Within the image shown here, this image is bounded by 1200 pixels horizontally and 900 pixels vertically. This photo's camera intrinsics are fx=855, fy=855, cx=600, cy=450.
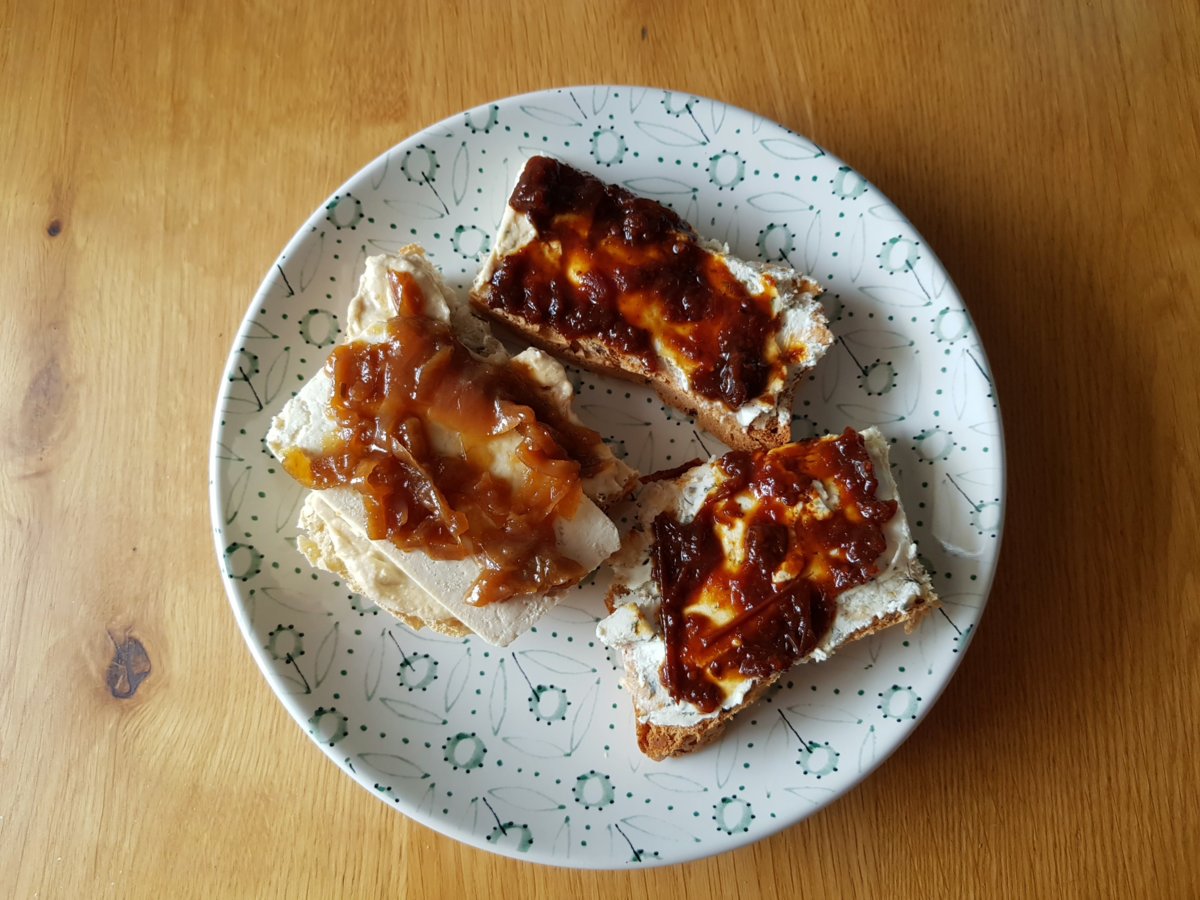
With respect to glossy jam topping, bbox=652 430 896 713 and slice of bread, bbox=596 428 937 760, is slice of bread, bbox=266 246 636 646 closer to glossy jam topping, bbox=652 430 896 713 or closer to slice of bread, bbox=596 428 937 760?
slice of bread, bbox=596 428 937 760

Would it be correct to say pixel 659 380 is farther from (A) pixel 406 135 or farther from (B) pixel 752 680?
(A) pixel 406 135

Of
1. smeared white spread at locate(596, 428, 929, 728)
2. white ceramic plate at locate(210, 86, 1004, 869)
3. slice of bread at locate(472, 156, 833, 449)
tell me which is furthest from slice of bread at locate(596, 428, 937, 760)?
slice of bread at locate(472, 156, 833, 449)

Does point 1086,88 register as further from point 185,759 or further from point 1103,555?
point 185,759

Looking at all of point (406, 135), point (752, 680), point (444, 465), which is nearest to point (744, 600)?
point (752, 680)

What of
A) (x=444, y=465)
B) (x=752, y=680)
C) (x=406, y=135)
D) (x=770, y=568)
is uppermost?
(x=406, y=135)

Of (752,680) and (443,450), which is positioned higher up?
(443,450)

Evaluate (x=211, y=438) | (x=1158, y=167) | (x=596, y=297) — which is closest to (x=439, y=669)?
(x=211, y=438)
